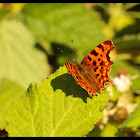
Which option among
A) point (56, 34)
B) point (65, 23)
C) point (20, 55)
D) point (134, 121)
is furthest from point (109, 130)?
point (20, 55)

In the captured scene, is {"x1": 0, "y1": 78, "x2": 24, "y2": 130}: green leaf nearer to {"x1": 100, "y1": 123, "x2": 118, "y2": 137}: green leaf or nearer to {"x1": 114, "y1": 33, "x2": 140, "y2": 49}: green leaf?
{"x1": 100, "y1": 123, "x2": 118, "y2": 137}: green leaf

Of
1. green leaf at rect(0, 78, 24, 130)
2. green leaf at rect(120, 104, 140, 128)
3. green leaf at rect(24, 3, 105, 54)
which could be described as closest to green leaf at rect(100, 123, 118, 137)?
green leaf at rect(120, 104, 140, 128)

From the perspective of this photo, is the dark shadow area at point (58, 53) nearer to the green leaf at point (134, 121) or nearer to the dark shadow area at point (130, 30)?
the dark shadow area at point (130, 30)

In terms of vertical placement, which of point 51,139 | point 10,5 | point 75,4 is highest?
point 75,4

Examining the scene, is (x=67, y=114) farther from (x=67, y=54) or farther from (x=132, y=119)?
(x=67, y=54)

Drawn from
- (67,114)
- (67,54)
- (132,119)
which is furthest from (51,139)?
(67,54)

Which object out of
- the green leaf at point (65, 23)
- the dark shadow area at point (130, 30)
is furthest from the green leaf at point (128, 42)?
the dark shadow area at point (130, 30)
